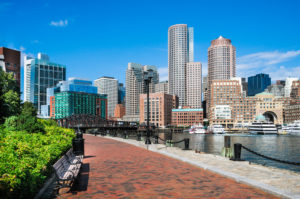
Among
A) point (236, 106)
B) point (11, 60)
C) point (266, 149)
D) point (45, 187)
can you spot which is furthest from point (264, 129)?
point (45, 187)

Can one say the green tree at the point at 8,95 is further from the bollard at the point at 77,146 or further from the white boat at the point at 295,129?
the white boat at the point at 295,129

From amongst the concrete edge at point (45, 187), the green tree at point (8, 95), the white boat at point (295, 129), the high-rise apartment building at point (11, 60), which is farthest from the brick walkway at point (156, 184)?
the white boat at point (295, 129)

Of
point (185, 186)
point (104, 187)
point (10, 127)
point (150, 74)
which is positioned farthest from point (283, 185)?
point (10, 127)

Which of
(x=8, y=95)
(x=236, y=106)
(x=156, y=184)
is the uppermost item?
(x=236, y=106)

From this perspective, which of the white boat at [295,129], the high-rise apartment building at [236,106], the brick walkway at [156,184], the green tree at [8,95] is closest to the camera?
the brick walkway at [156,184]

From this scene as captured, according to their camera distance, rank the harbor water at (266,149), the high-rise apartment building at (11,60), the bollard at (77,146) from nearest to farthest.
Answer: the bollard at (77,146) → the harbor water at (266,149) → the high-rise apartment building at (11,60)

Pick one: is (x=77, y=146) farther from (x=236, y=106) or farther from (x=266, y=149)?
(x=236, y=106)

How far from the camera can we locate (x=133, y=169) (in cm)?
1259

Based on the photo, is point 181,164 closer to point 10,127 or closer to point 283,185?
point 283,185

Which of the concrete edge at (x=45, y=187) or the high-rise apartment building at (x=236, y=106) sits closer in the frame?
the concrete edge at (x=45, y=187)

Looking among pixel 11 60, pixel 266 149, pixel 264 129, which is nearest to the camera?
pixel 266 149

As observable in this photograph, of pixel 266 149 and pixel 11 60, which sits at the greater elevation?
pixel 11 60

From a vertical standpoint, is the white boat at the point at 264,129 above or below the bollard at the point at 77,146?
below

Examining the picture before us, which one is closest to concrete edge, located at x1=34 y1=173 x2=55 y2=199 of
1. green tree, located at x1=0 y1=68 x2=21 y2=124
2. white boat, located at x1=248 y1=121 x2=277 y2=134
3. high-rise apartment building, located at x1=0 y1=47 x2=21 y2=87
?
green tree, located at x1=0 y1=68 x2=21 y2=124
